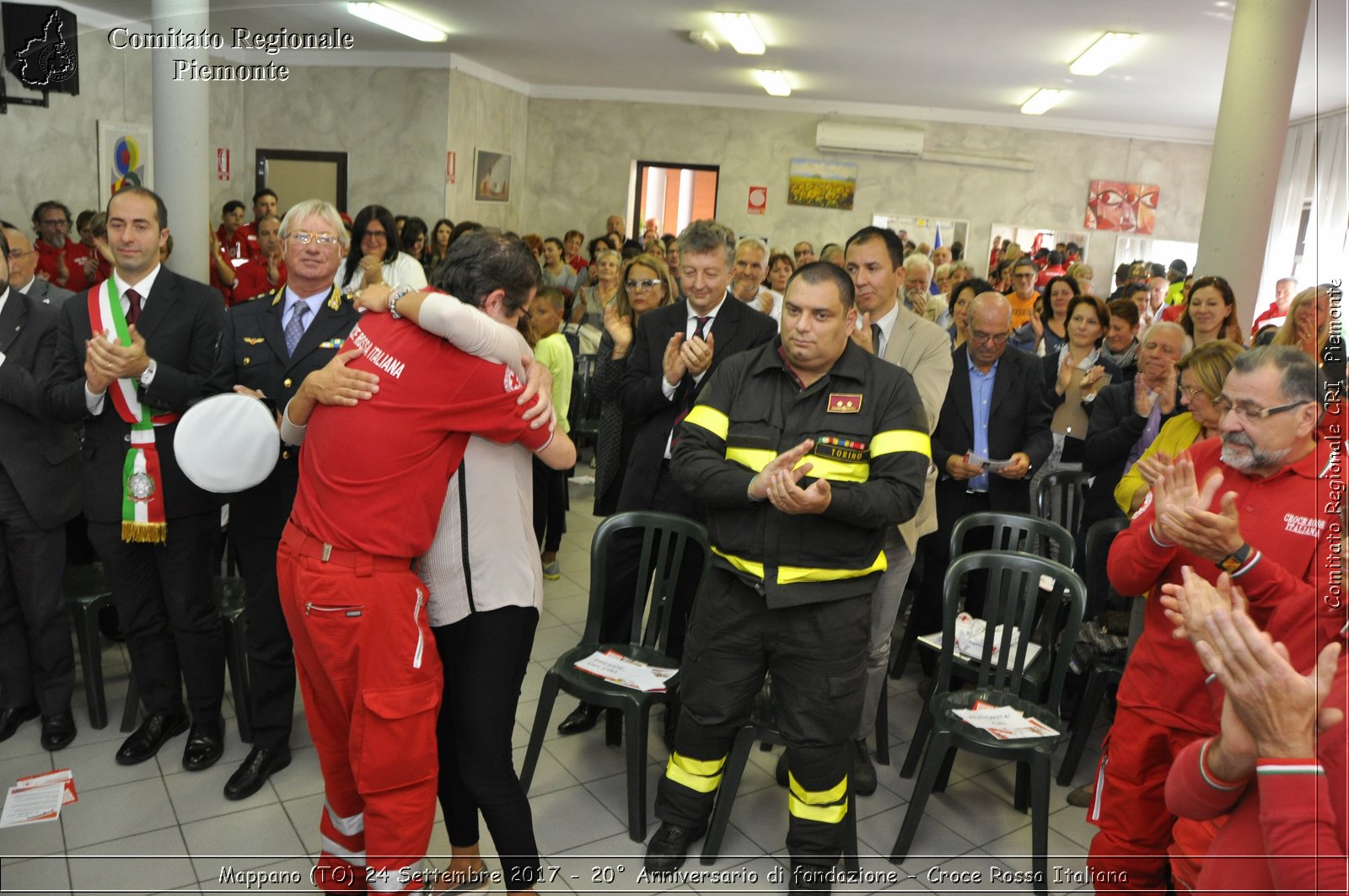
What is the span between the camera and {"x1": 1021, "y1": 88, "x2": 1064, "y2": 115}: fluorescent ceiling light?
1026cm

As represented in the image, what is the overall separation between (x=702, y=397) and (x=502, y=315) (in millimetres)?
811

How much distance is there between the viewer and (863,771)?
3355 millimetres

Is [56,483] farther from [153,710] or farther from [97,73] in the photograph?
[97,73]

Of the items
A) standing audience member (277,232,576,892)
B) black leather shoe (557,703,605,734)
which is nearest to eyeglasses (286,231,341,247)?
standing audience member (277,232,576,892)

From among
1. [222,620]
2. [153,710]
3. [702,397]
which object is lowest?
[153,710]

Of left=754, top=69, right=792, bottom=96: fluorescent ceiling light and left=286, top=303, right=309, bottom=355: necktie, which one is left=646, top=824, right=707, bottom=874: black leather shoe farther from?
left=754, top=69, right=792, bottom=96: fluorescent ceiling light

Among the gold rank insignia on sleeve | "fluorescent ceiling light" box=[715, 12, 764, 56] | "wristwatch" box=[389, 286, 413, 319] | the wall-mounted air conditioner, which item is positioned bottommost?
the gold rank insignia on sleeve

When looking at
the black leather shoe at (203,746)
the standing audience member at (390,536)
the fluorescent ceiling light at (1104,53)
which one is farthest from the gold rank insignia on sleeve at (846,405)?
the fluorescent ceiling light at (1104,53)

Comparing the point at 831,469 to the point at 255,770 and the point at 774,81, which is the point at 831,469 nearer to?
the point at 255,770

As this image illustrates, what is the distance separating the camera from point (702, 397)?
2875 millimetres

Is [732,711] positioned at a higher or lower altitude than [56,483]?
lower

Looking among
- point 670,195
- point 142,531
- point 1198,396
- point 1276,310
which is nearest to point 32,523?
point 142,531

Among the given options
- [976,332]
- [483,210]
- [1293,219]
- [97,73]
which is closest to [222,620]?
[976,332]

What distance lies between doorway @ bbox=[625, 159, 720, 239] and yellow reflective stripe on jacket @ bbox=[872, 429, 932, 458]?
10747mm
